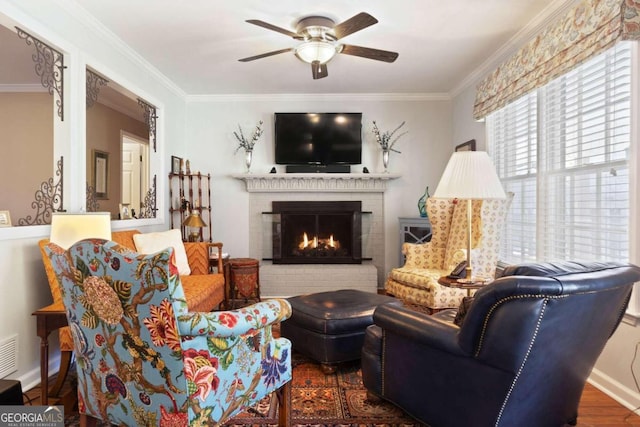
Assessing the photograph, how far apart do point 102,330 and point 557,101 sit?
10.4 ft

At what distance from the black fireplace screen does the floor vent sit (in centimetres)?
281

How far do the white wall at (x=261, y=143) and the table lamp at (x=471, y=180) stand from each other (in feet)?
8.35

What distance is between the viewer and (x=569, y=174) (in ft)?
8.48

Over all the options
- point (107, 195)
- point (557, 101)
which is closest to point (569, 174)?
point (557, 101)

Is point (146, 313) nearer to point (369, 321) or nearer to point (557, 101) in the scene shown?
point (369, 321)

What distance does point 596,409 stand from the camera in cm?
197

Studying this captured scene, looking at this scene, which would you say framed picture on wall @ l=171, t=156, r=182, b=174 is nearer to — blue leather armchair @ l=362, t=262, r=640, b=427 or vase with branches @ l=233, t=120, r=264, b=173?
vase with branches @ l=233, t=120, r=264, b=173

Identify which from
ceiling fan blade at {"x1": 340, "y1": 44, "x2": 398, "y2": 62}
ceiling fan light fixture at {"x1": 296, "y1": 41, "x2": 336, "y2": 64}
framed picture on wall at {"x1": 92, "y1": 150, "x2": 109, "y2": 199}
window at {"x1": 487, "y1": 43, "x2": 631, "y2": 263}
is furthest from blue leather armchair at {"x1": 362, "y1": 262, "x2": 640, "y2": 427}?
framed picture on wall at {"x1": 92, "y1": 150, "x2": 109, "y2": 199}

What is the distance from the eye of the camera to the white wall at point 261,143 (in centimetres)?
474

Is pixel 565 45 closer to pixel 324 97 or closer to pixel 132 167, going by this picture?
pixel 324 97

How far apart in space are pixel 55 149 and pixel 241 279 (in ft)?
6.78

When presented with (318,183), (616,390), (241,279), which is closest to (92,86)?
(241,279)

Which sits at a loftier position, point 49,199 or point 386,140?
point 386,140

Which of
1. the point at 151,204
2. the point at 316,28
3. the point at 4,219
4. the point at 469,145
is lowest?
the point at 4,219
